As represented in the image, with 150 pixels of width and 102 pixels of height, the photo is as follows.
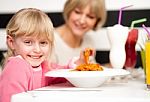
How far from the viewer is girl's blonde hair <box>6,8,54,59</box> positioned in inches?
48.5

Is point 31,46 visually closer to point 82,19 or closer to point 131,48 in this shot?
point 131,48

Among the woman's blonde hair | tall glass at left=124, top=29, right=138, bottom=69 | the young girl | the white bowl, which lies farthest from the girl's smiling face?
the woman's blonde hair

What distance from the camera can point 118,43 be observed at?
1.38 m

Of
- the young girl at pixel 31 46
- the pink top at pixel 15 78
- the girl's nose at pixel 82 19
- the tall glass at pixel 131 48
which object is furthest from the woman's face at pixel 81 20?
the pink top at pixel 15 78

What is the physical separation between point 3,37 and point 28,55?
47.5 inches

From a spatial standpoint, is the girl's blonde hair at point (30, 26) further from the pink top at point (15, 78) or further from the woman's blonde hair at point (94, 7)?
the woman's blonde hair at point (94, 7)

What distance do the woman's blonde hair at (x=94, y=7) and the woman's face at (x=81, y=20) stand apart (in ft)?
0.08

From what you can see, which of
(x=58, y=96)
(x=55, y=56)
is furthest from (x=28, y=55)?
(x=55, y=56)

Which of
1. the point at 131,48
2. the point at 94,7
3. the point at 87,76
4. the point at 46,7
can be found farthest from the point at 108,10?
the point at 87,76

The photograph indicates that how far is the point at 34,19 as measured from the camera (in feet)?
4.15

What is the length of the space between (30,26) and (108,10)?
116 centimetres

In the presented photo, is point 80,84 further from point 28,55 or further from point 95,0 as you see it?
point 95,0

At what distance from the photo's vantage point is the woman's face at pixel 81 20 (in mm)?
2303

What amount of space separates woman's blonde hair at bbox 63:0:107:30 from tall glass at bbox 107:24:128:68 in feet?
2.99
